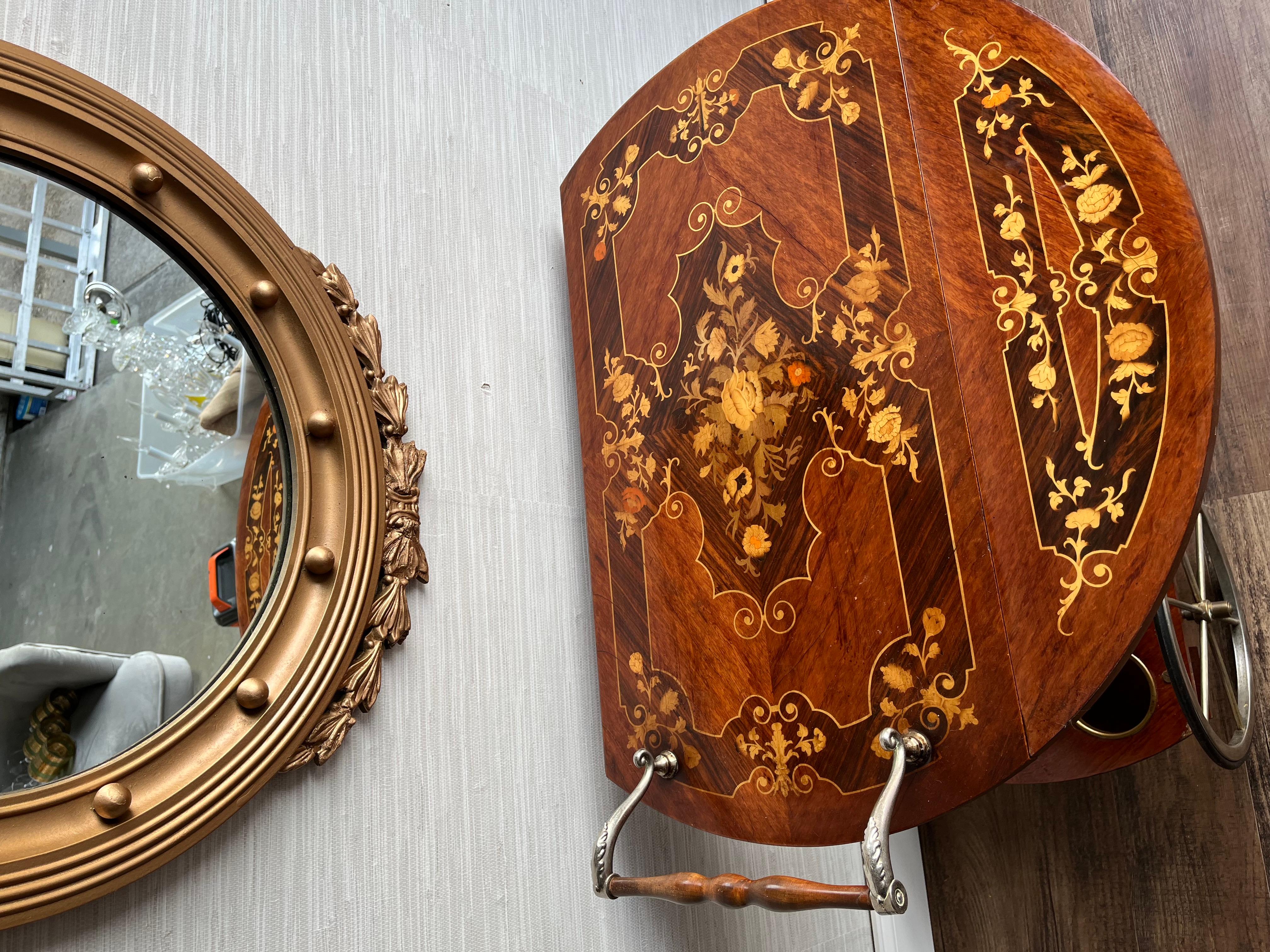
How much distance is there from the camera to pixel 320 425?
37.9 inches

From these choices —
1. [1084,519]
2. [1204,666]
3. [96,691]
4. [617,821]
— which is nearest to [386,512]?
[96,691]

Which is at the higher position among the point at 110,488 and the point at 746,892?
the point at 110,488

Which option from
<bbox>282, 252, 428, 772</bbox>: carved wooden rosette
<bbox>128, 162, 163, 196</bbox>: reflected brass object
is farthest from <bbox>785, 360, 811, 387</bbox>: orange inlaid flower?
<bbox>128, 162, 163, 196</bbox>: reflected brass object

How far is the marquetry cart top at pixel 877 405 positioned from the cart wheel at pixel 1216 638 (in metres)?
0.42

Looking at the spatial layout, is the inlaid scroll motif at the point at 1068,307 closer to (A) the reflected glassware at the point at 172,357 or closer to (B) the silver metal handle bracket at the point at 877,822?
(B) the silver metal handle bracket at the point at 877,822

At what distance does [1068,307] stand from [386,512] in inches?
29.5

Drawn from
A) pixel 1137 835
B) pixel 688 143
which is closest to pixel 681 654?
pixel 688 143

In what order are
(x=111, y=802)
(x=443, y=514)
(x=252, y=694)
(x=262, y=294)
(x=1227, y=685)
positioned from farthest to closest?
(x=1227, y=685) → (x=443, y=514) → (x=262, y=294) → (x=252, y=694) → (x=111, y=802)

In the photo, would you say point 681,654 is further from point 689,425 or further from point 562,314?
point 562,314

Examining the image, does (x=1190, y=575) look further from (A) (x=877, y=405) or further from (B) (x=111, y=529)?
(B) (x=111, y=529)

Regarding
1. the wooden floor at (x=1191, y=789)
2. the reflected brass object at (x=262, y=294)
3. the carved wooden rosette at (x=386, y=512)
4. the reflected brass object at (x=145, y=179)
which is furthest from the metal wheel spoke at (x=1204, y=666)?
the reflected brass object at (x=145, y=179)

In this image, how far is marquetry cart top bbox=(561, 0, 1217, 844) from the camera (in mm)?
779

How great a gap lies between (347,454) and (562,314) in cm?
46

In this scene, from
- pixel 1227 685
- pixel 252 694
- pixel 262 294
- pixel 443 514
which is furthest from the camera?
pixel 1227 685
